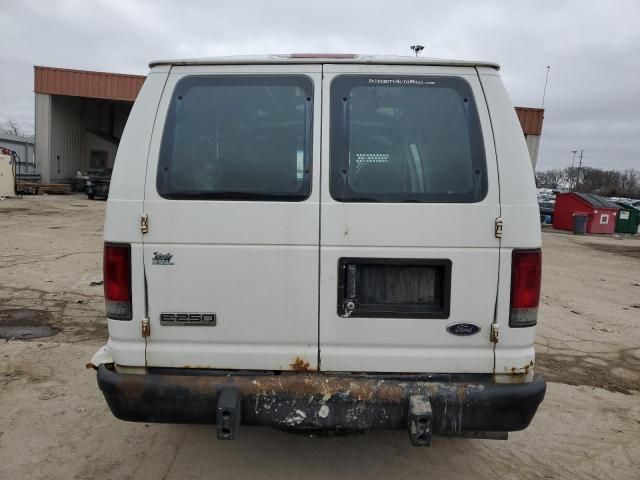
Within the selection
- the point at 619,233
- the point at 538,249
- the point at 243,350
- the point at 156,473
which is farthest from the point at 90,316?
the point at 619,233

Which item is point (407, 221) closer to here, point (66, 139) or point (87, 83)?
point (87, 83)

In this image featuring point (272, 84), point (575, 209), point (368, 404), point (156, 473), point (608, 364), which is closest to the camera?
point (368, 404)

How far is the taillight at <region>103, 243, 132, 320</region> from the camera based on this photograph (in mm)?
2561

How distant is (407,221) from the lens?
2.54m

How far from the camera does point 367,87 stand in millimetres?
2652

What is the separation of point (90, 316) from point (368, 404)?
4620mm

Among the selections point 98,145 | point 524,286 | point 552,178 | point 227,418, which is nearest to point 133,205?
point 227,418

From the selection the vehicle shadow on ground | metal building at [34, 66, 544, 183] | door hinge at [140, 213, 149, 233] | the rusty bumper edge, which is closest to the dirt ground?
the vehicle shadow on ground

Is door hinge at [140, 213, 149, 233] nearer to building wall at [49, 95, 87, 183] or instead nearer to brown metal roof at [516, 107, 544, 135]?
brown metal roof at [516, 107, 544, 135]

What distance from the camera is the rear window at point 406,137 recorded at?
259 centimetres

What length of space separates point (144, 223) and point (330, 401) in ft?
4.24

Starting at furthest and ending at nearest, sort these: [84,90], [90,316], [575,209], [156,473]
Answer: [84,90]
[575,209]
[90,316]
[156,473]

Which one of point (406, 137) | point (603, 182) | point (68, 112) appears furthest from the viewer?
point (603, 182)

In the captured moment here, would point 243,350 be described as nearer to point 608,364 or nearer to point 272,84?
point 272,84
